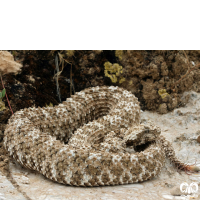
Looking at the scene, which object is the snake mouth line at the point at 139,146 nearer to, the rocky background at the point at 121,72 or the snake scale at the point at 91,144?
the snake scale at the point at 91,144

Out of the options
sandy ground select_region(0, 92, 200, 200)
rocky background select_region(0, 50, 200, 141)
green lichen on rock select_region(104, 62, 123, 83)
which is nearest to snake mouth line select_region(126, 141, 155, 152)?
sandy ground select_region(0, 92, 200, 200)

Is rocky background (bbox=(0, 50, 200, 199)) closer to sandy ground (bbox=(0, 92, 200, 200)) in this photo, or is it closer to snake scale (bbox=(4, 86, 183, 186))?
snake scale (bbox=(4, 86, 183, 186))

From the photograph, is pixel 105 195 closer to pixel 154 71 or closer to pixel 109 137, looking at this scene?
pixel 109 137

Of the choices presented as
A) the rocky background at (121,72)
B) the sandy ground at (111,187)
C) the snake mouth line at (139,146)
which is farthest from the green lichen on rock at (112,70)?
the snake mouth line at (139,146)

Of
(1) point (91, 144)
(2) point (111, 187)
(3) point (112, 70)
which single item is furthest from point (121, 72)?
(2) point (111, 187)
